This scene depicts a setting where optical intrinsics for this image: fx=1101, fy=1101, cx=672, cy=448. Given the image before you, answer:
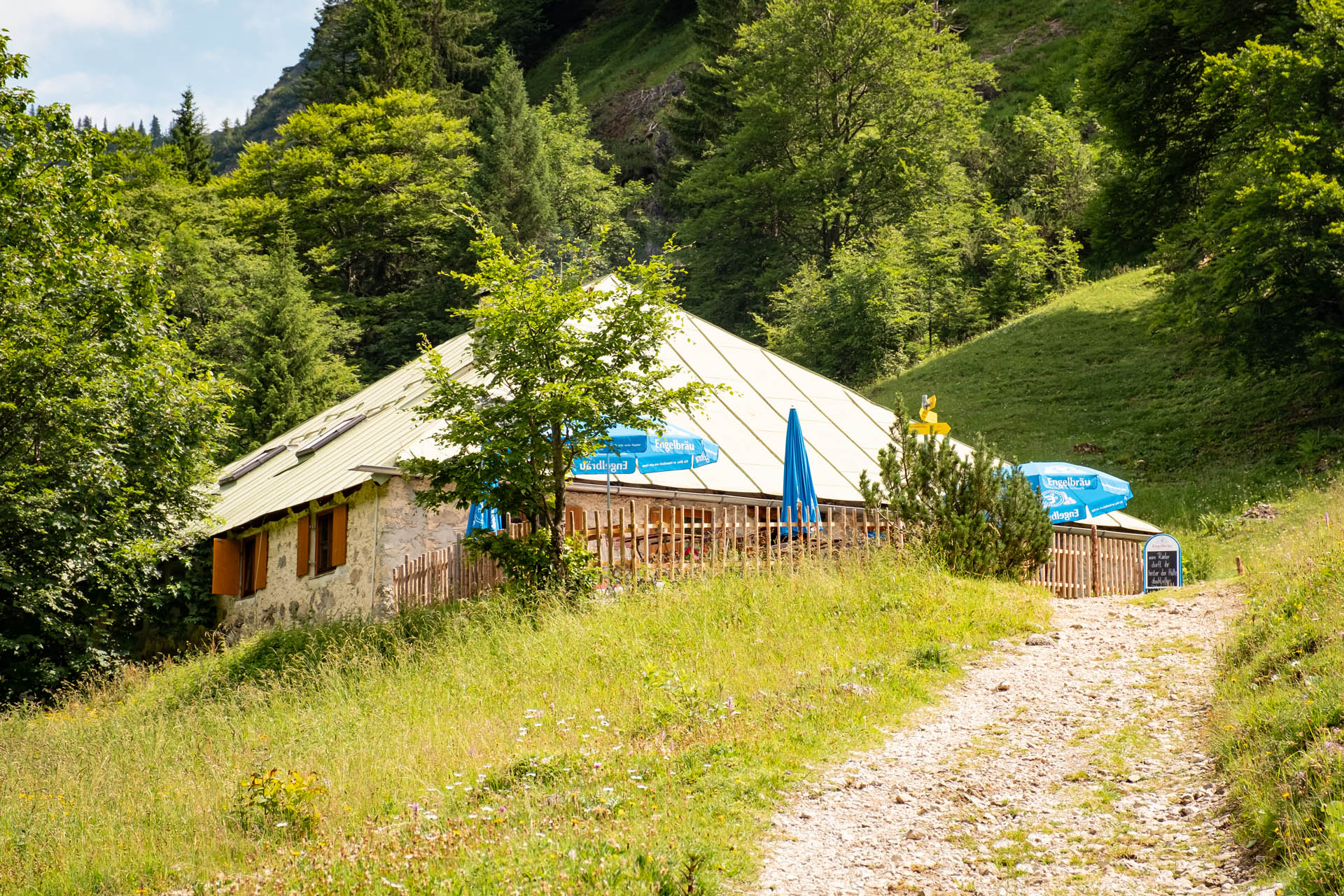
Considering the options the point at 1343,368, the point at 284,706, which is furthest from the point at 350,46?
the point at 284,706

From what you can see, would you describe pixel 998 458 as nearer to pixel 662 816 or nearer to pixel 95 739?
pixel 662 816

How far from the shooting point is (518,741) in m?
7.96

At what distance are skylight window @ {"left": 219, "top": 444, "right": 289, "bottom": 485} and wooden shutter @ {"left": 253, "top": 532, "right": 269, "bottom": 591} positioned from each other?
10.7 ft

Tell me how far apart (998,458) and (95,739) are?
32.8 feet

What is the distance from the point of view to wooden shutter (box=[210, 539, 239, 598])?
811 inches

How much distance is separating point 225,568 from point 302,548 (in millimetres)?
3057

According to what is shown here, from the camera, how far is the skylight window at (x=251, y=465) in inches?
923

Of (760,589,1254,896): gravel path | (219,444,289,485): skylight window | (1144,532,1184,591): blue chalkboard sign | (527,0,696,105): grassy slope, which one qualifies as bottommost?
(760,589,1254,896): gravel path

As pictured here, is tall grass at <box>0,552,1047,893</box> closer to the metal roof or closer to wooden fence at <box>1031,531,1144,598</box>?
wooden fence at <box>1031,531,1144,598</box>

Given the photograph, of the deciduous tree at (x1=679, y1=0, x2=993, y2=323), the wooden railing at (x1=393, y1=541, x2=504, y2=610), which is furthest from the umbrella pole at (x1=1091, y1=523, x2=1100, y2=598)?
the deciduous tree at (x1=679, y1=0, x2=993, y2=323)

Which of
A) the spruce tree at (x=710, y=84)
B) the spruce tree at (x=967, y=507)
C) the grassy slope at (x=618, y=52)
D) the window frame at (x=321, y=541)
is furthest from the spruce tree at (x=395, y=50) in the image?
the spruce tree at (x=967, y=507)

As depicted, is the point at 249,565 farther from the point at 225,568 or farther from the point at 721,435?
the point at 721,435

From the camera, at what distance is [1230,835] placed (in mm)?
5746

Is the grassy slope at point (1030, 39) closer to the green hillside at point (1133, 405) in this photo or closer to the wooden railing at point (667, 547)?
the green hillside at point (1133, 405)
